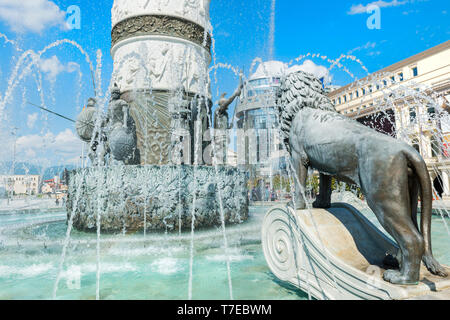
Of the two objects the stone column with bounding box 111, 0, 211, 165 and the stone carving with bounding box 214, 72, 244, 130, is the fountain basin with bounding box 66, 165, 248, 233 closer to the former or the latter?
the stone column with bounding box 111, 0, 211, 165

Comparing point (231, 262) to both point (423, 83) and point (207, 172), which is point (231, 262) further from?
point (423, 83)

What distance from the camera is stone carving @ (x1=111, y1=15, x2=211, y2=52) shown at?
396 inches

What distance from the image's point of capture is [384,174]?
2.46 m

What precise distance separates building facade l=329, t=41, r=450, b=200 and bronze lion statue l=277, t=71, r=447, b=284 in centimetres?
2092

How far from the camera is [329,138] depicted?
3.08m

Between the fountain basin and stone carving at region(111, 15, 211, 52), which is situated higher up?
stone carving at region(111, 15, 211, 52)

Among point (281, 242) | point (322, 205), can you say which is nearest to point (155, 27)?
point (322, 205)

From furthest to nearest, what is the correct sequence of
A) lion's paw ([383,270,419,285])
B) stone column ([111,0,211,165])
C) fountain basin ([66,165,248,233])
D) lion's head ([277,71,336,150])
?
stone column ([111,0,211,165]) → fountain basin ([66,165,248,233]) → lion's head ([277,71,336,150]) → lion's paw ([383,270,419,285])

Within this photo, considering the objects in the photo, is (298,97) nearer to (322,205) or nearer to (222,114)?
(322,205)

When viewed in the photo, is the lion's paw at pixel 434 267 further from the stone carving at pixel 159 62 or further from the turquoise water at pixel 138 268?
the stone carving at pixel 159 62

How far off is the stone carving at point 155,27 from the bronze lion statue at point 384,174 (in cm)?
844

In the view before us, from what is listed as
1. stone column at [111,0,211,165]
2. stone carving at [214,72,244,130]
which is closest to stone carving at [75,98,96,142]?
stone column at [111,0,211,165]

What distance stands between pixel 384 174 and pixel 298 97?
166 cm
